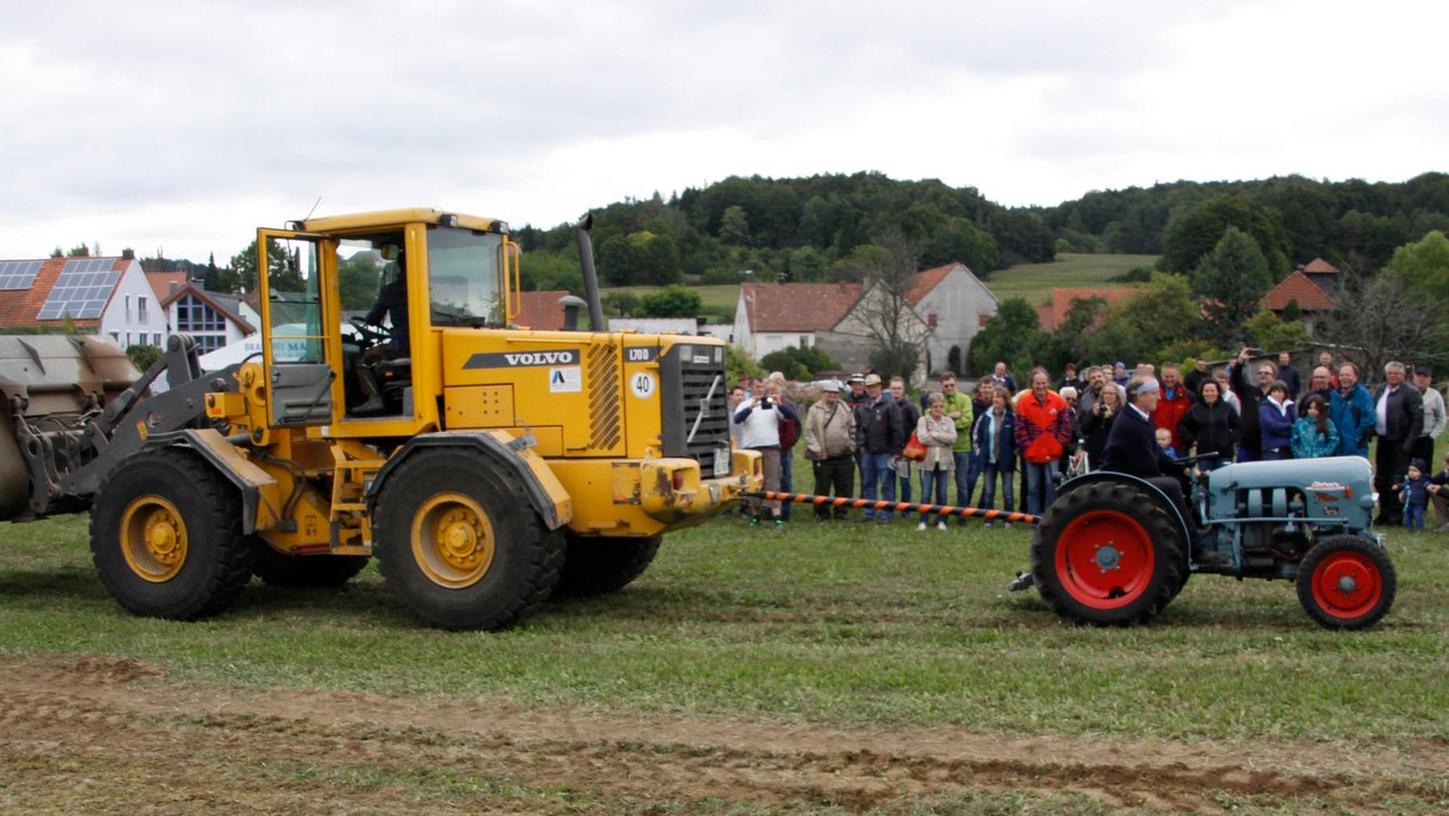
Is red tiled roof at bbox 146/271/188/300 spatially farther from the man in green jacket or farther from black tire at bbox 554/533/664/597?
black tire at bbox 554/533/664/597

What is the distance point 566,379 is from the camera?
32.7ft

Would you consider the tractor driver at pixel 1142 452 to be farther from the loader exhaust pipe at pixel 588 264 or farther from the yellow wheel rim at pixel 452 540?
the yellow wheel rim at pixel 452 540

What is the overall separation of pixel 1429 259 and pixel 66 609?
70289 mm

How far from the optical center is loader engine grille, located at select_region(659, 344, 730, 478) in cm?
998

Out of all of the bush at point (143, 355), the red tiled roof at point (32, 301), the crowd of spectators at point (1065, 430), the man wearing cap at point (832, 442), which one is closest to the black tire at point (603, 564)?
the crowd of spectators at point (1065, 430)

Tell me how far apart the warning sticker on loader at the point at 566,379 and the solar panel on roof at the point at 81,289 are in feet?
171

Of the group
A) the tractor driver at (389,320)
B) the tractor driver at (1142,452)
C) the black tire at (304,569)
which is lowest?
the black tire at (304,569)

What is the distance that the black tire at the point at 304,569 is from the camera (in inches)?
476

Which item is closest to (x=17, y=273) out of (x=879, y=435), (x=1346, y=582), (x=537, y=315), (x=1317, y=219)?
(x=879, y=435)

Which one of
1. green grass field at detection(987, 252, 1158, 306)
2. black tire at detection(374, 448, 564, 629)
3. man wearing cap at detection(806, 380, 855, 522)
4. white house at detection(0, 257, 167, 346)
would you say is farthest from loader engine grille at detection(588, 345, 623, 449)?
green grass field at detection(987, 252, 1158, 306)

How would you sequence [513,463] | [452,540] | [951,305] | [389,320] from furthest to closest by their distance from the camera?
[951,305] → [389,320] → [452,540] → [513,463]

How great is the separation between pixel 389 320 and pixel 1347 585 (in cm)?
690

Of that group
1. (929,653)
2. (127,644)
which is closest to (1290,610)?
(929,653)

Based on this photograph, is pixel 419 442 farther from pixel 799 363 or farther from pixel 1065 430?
pixel 799 363
